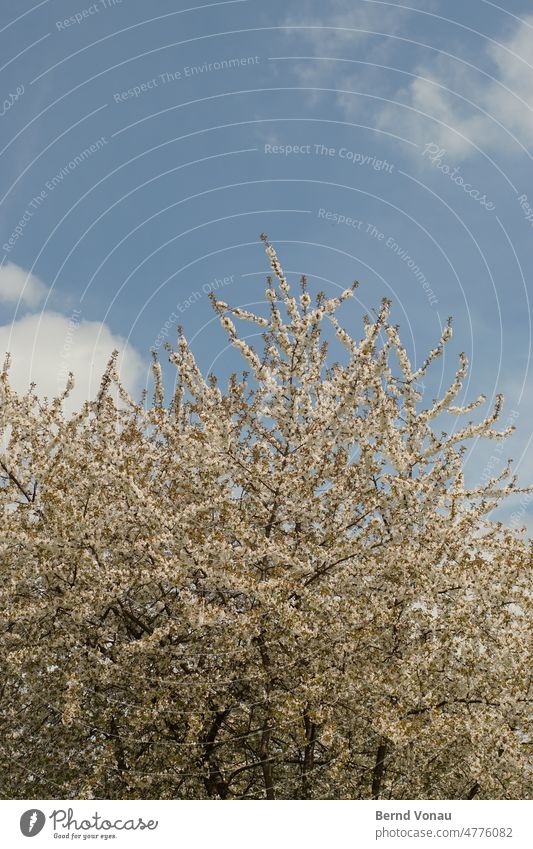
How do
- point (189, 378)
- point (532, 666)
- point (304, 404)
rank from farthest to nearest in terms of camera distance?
1. point (189, 378)
2. point (304, 404)
3. point (532, 666)

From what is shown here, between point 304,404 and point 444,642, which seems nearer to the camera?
point 444,642

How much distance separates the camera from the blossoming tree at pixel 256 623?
1177 centimetres

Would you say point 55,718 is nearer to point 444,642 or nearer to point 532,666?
point 444,642

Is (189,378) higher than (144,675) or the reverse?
higher

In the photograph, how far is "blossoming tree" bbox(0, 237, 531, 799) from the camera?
38.6 ft

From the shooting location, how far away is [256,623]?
11.5 metres

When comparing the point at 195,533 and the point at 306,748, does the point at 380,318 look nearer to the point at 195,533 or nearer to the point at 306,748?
the point at 195,533

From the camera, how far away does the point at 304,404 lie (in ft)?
47.1

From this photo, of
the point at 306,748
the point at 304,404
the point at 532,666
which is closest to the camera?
the point at 532,666

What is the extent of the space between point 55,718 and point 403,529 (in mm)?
7390

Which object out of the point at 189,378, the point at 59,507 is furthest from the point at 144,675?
the point at 189,378
